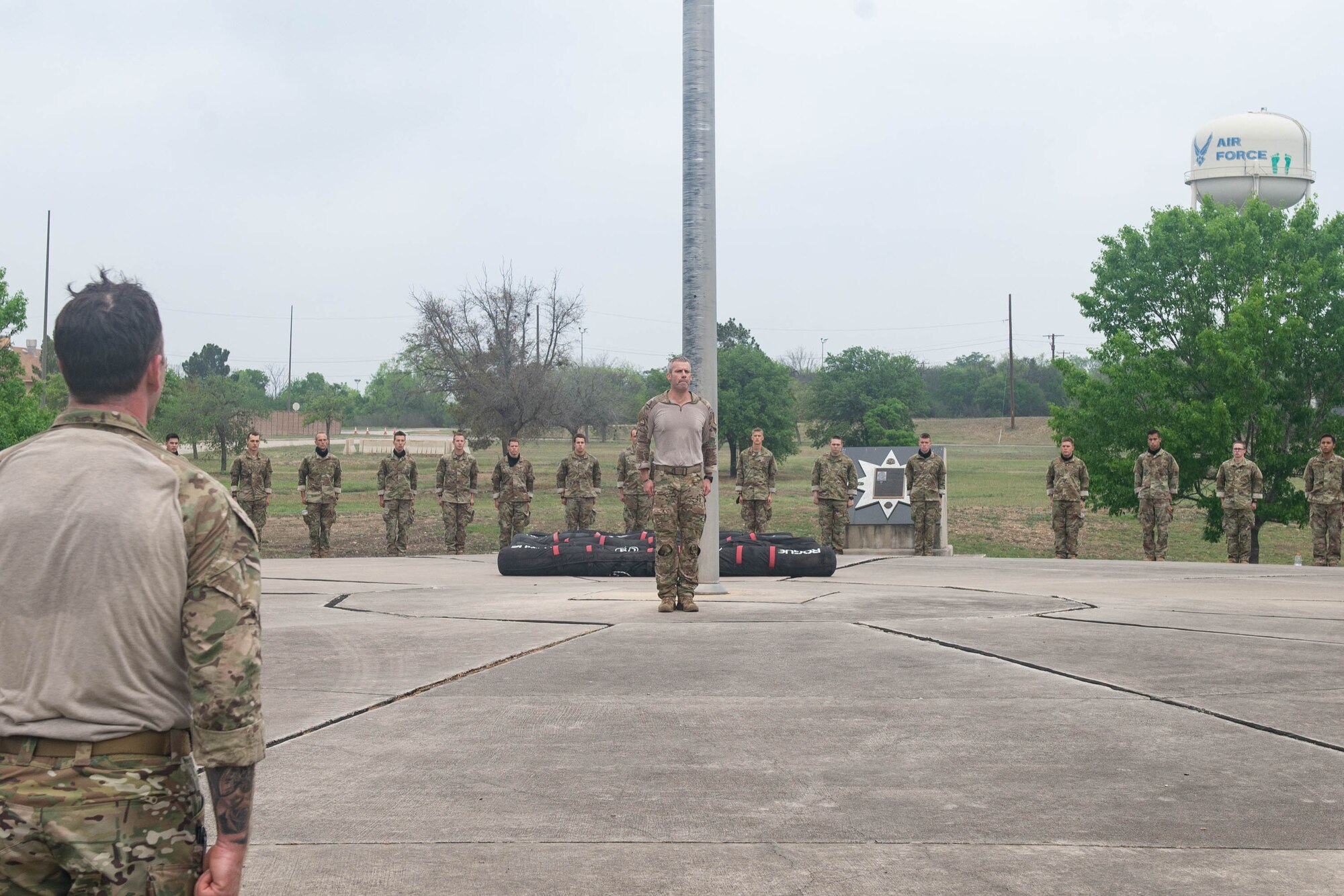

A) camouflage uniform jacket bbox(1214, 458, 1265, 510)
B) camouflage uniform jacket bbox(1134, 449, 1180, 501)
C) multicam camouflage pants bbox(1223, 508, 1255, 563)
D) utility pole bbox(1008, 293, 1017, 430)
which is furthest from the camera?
utility pole bbox(1008, 293, 1017, 430)

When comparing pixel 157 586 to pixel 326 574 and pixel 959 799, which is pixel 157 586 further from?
pixel 326 574

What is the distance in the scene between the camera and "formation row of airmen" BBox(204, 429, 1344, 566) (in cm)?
2058

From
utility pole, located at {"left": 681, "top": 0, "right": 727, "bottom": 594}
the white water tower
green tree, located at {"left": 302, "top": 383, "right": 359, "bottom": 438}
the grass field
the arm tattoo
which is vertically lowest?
the grass field

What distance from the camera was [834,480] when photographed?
2145 centimetres

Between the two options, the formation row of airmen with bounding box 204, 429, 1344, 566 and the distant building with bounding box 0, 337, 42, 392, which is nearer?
the formation row of airmen with bounding box 204, 429, 1344, 566

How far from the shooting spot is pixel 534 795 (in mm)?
5121

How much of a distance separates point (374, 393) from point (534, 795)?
6788 inches

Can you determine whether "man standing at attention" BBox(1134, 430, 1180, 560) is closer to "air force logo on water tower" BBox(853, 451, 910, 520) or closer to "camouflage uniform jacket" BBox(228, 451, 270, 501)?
"air force logo on water tower" BBox(853, 451, 910, 520)

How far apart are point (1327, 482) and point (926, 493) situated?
638 centimetres

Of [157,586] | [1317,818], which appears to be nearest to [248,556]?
[157,586]

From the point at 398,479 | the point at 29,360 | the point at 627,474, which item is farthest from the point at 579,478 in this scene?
the point at 29,360

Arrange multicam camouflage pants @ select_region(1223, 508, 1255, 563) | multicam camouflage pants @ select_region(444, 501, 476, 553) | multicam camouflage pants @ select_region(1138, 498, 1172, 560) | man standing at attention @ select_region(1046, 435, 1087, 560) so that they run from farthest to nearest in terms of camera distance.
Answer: multicam camouflage pants @ select_region(444, 501, 476, 553)
multicam camouflage pants @ select_region(1138, 498, 1172, 560)
multicam camouflage pants @ select_region(1223, 508, 1255, 563)
man standing at attention @ select_region(1046, 435, 1087, 560)

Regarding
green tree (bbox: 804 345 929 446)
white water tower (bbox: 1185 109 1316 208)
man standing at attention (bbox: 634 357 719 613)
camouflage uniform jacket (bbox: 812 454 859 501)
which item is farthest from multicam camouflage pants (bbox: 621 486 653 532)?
green tree (bbox: 804 345 929 446)

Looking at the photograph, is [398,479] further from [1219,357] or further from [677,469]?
[1219,357]
